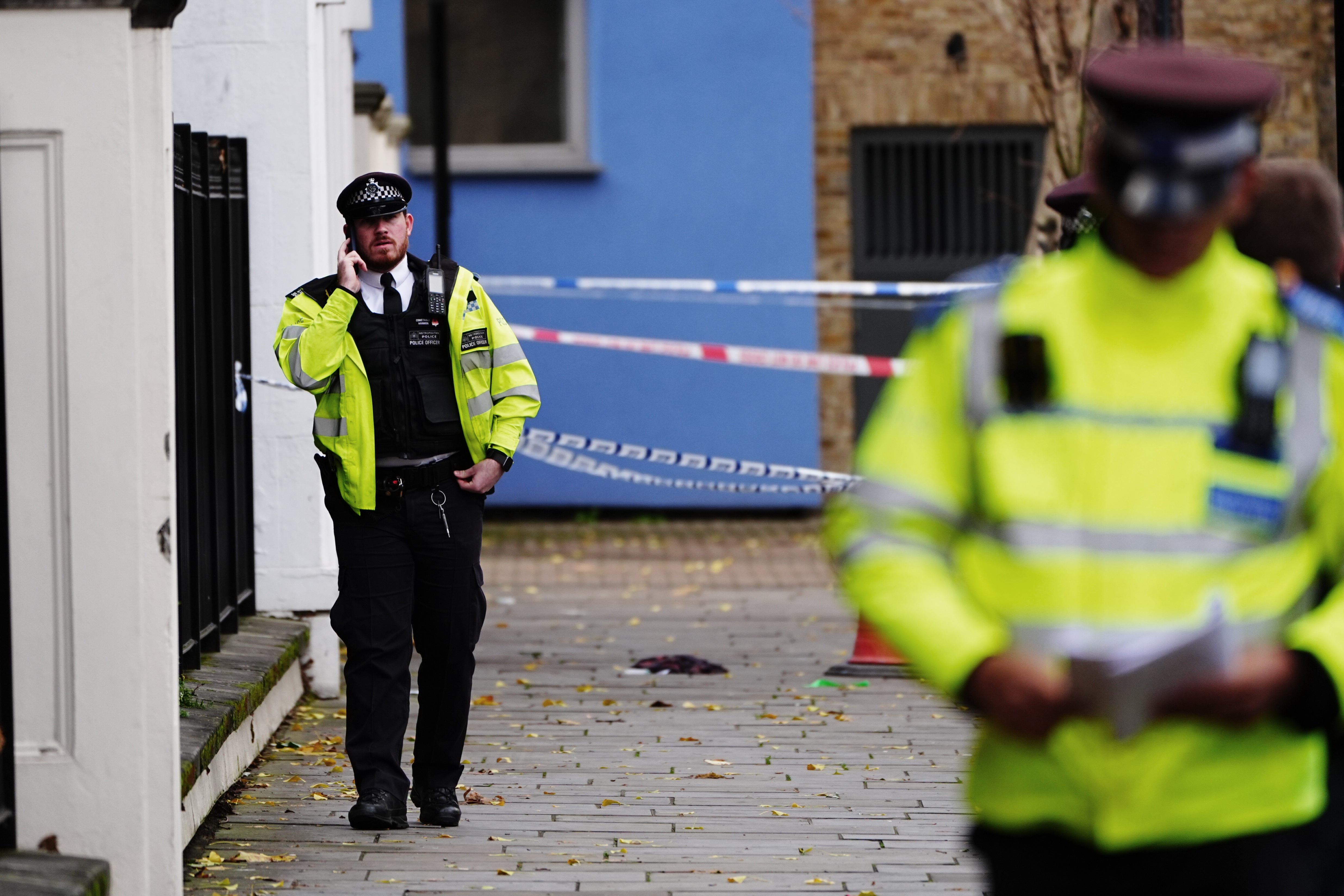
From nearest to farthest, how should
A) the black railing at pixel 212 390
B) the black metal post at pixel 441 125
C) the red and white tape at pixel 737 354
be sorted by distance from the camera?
the black railing at pixel 212 390 → the red and white tape at pixel 737 354 → the black metal post at pixel 441 125

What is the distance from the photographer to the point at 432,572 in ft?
20.4

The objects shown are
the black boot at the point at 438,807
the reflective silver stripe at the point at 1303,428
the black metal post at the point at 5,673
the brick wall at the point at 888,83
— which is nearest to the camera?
the reflective silver stripe at the point at 1303,428

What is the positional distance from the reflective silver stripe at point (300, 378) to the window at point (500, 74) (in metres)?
10.9

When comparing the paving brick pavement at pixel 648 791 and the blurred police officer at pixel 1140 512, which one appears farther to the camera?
the paving brick pavement at pixel 648 791

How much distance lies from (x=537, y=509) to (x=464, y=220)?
249 cm

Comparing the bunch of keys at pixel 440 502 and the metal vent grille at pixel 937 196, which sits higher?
the metal vent grille at pixel 937 196

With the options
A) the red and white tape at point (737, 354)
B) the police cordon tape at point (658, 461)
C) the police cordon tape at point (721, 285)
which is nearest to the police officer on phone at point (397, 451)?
the police cordon tape at point (658, 461)

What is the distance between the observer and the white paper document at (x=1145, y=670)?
2.19 metres

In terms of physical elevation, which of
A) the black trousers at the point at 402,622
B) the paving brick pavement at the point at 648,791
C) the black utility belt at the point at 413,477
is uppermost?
the black utility belt at the point at 413,477

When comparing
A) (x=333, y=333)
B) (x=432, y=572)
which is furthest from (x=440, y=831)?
(x=333, y=333)

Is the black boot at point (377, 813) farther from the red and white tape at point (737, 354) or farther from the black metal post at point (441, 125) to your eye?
the black metal post at point (441, 125)

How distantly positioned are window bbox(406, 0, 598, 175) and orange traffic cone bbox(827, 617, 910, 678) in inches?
335

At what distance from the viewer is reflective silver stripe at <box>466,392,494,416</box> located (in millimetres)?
6164

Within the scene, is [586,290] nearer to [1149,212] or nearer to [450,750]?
[450,750]
